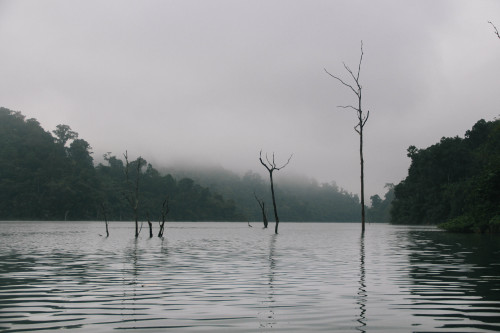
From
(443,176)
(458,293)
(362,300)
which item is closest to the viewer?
(362,300)

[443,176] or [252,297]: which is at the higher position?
[443,176]

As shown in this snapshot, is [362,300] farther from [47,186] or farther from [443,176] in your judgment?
[47,186]

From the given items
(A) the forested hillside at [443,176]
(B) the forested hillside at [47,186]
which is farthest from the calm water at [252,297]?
(B) the forested hillside at [47,186]

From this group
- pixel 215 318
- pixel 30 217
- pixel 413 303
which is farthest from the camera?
pixel 30 217

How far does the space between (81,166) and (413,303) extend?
191 meters

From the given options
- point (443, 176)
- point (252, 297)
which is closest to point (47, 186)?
point (443, 176)

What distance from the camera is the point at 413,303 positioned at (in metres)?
11.8

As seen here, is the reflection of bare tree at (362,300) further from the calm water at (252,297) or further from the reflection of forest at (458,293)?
the reflection of forest at (458,293)

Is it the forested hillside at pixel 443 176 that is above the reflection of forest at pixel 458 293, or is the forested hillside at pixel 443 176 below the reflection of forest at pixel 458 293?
above

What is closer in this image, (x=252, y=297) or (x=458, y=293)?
(x=252, y=297)

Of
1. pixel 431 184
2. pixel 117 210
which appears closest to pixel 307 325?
pixel 431 184

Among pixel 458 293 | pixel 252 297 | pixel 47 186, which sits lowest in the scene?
pixel 252 297

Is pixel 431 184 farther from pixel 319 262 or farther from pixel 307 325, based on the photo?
pixel 307 325

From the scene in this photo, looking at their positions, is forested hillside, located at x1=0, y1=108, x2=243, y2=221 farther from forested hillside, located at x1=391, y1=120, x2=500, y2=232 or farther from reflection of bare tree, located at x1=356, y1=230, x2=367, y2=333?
reflection of bare tree, located at x1=356, y1=230, x2=367, y2=333
